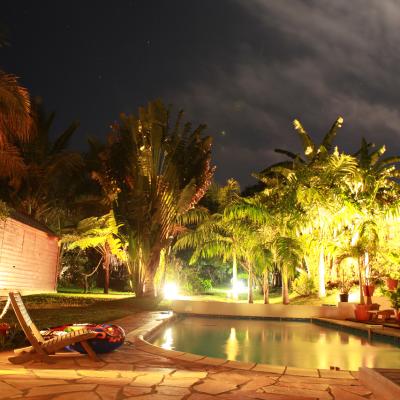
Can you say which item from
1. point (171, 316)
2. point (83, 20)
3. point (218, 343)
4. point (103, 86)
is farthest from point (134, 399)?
point (103, 86)

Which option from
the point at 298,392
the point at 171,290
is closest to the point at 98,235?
the point at 171,290

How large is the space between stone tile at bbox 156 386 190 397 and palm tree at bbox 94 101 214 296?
1245 centimetres

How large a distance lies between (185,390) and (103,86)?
42094mm

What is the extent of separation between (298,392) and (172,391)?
1203 mm

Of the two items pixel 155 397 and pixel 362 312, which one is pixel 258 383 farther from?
pixel 362 312

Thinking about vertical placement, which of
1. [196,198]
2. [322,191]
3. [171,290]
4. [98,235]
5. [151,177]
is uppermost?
[151,177]

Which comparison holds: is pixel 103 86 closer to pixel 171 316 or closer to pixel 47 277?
pixel 47 277

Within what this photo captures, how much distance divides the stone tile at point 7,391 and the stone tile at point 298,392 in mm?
2268

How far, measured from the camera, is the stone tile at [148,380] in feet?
14.9

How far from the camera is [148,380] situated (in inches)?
A: 185

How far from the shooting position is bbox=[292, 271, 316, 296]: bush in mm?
16805

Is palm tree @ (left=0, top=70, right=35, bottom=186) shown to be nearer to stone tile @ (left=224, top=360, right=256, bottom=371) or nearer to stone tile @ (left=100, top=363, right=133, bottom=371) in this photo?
stone tile @ (left=100, top=363, right=133, bottom=371)

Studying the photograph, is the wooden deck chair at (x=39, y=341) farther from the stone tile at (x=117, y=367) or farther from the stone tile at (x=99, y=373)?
the stone tile at (x=99, y=373)

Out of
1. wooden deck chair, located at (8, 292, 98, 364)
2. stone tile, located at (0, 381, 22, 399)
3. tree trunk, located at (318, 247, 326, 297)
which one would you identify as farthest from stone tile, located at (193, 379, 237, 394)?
tree trunk, located at (318, 247, 326, 297)
